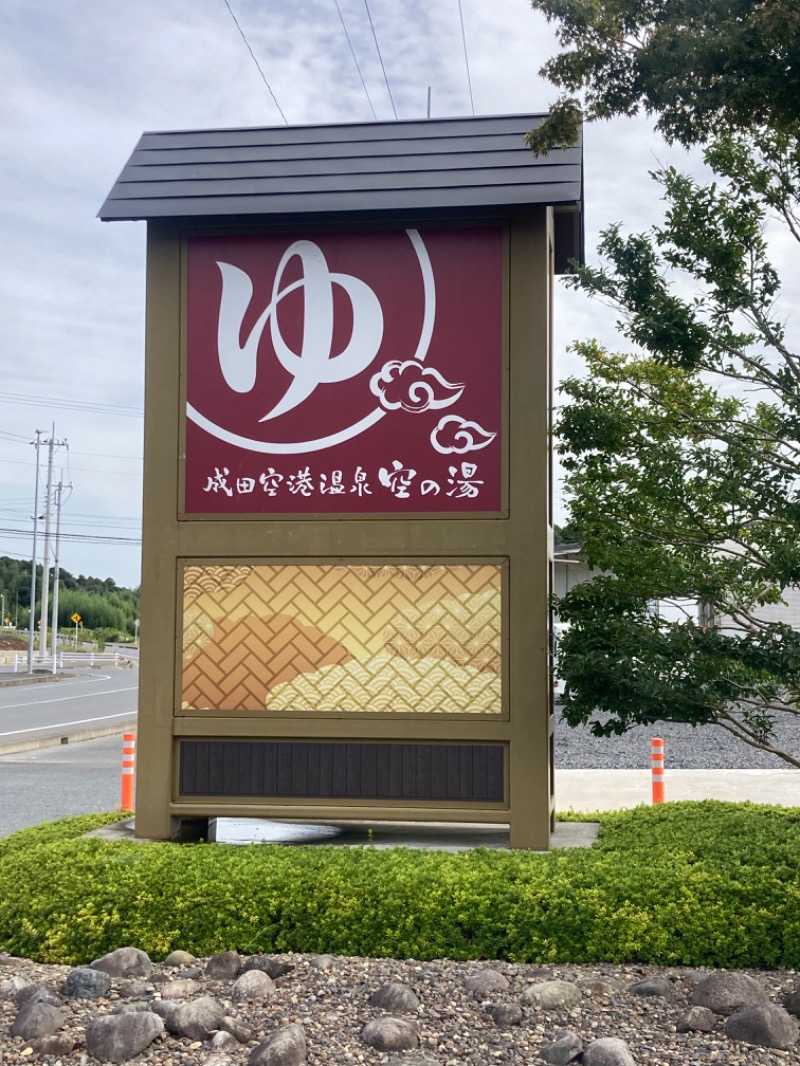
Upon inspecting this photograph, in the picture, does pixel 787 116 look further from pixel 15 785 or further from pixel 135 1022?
pixel 15 785

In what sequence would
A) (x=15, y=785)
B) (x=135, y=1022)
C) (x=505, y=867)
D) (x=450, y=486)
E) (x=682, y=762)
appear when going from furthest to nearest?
1. (x=682, y=762)
2. (x=15, y=785)
3. (x=450, y=486)
4. (x=505, y=867)
5. (x=135, y=1022)

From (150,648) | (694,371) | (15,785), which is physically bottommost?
(15,785)

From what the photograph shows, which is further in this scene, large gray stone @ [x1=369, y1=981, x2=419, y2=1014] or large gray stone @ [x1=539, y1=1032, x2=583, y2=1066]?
large gray stone @ [x1=369, y1=981, x2=419, y2=1014]

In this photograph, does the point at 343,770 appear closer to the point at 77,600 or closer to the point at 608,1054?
the point at 608,1054

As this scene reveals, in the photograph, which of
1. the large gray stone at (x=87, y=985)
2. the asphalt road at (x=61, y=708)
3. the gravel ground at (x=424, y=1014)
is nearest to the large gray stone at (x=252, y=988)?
the gravel ground at (x=424, y=1014)

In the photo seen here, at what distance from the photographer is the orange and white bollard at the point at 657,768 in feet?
34.1

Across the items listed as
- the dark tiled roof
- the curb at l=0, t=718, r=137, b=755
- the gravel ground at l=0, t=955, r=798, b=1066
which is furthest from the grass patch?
the curb at l=0, t=718, r=137, b=755

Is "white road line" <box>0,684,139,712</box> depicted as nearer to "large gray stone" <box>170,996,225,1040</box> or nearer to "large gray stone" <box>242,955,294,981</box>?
"large gray stone" <box>242,955,294,981</box>

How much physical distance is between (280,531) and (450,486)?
125 centimetres

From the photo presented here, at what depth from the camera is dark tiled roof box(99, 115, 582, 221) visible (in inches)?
305

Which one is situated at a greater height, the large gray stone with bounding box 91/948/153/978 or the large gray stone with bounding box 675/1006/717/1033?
the large gray stone with bounding box 675/1006/717/1033

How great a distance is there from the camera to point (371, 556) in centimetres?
773

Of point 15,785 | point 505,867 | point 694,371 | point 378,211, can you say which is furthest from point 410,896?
point 15,785

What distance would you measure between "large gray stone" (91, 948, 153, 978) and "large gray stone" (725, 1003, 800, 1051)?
2.80m
